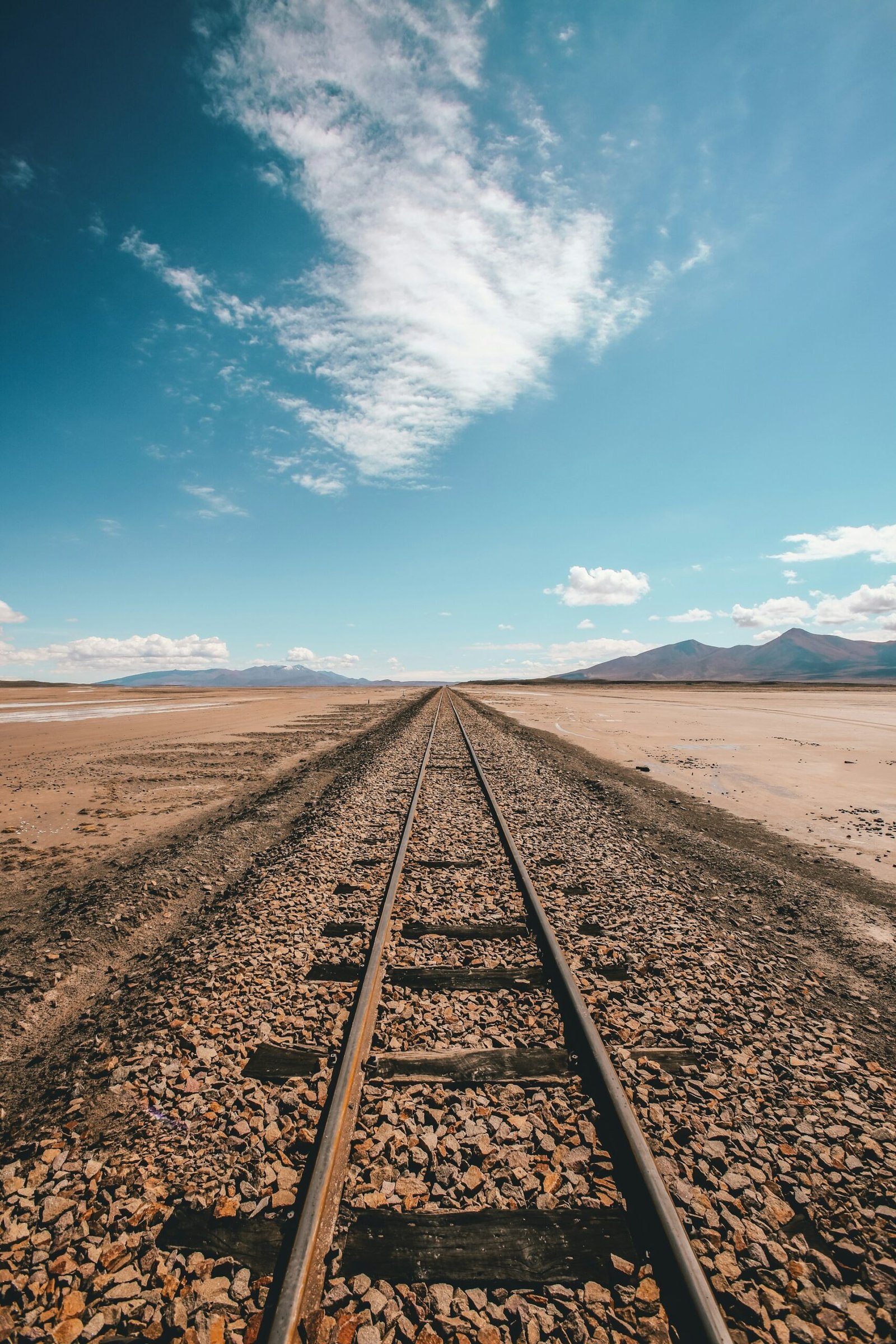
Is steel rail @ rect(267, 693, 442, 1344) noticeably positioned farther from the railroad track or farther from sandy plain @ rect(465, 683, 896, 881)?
sandy plain @ rect(465, 683, 896, 881)

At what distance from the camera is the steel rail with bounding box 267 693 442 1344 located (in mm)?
2264

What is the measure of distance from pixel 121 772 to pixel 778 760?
20.4 meters

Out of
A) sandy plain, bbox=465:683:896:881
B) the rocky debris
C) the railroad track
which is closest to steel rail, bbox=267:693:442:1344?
the railroad track

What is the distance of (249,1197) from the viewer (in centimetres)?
285

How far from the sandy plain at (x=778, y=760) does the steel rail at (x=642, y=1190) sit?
255 inches

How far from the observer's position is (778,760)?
58.2 ft

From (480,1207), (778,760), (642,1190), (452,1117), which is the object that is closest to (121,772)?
(452,1117)

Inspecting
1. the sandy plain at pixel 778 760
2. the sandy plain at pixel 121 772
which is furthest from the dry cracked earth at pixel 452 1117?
the sandy plain at pixel 121 772

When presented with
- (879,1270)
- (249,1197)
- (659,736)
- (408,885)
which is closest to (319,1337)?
(249,1197)

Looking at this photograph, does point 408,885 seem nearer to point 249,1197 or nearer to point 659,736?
point 249,1197

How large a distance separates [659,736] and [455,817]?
1668cm

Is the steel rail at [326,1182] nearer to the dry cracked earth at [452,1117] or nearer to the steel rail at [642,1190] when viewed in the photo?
the dry cracked earth at [452,1117]

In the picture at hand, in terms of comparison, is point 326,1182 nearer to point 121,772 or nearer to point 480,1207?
point 480,1207

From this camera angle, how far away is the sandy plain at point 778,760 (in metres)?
10.2
